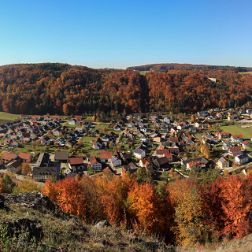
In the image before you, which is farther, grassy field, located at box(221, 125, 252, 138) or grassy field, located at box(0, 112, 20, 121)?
grassy field, located at box(0, 112, 20, 121)

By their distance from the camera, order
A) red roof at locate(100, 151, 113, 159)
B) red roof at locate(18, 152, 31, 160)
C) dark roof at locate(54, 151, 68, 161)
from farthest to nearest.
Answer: red roof at locate(100, 151, 113, 159), red roof at locate(18, 152, 31, 160), dark roof at locate(54, 151, 68, 161)

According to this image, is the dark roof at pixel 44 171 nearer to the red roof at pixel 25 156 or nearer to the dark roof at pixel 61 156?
the dark roof at pixel 61 156

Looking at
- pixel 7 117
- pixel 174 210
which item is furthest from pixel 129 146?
pixel 7 117

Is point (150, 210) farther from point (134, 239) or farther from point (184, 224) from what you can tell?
point (134, 239)

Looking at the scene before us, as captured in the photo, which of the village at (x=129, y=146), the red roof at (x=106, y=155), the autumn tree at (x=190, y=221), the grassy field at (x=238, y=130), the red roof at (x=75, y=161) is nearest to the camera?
the autumn tree at (x=190, y=221)

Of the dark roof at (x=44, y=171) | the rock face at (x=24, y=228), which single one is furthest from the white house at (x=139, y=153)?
the rock face at (x=24, y=228)

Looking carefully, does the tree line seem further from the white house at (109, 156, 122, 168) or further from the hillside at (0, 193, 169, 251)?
the white house at (109, 156, 122, 168)

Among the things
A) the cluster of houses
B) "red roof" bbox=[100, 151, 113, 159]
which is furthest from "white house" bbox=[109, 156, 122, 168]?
the cluster of houses

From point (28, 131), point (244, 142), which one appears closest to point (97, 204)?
point (244, 142)
